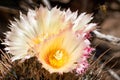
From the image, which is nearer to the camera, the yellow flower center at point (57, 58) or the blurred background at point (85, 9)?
the yellow flower center at point (57, 58)

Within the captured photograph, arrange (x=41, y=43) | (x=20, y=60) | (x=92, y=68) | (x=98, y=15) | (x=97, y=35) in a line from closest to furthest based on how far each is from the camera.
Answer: (x=41, y=43) → (x=20, y=60) → (x=92, y=68) → (x=97, y=35) → (x=98, y=15)

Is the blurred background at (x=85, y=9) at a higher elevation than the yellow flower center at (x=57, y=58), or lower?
lower

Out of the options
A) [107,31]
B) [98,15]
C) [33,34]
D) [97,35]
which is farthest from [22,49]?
[107,31]

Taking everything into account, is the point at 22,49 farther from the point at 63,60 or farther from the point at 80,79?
the point at 80,79

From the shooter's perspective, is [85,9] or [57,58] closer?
[57,58]

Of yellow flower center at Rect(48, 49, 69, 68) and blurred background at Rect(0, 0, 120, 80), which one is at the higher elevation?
yellow flower center at Rect(48, 49, 69, 68)

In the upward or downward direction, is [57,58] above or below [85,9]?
above

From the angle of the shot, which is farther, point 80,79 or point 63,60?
point 80,79

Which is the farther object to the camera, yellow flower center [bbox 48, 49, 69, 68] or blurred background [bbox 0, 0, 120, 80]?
blurred background [bbox 0, 0, 120, 80]
